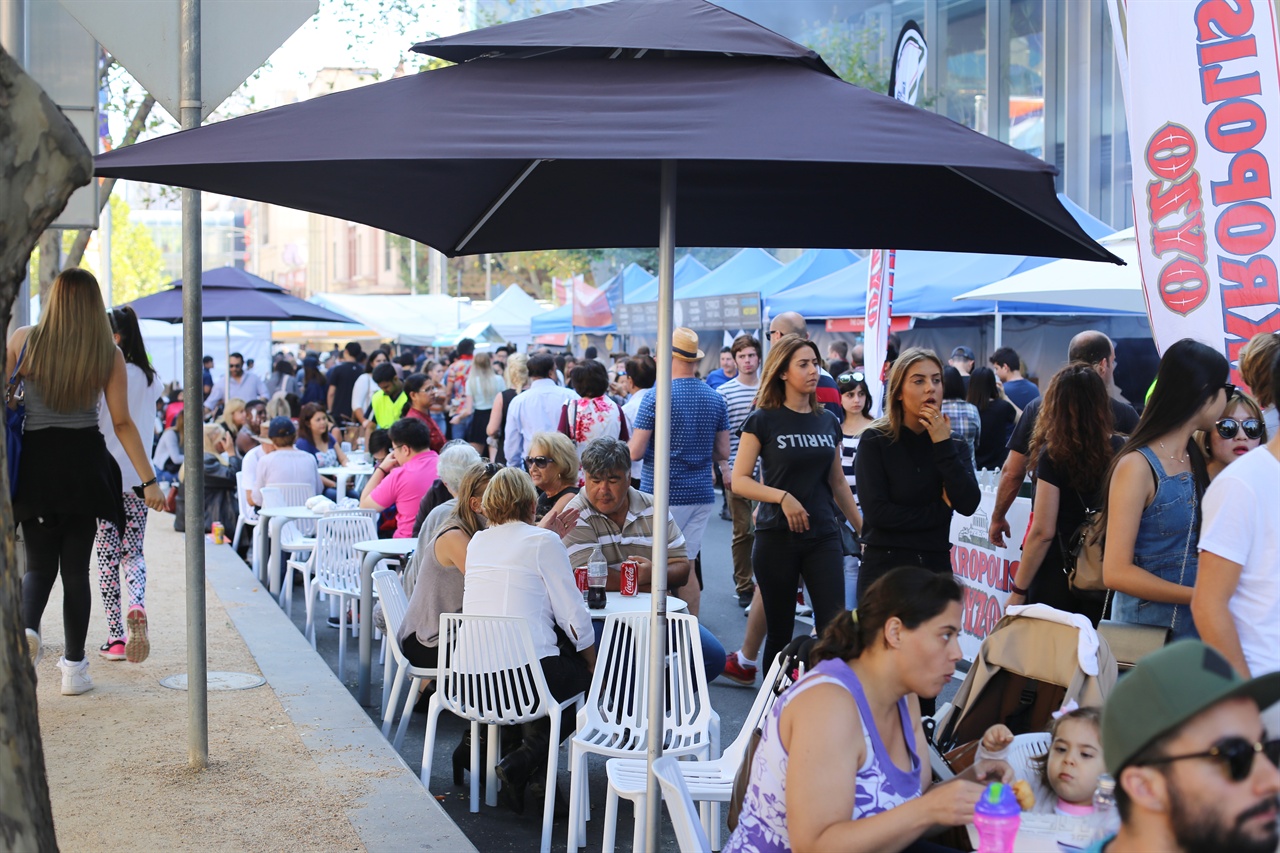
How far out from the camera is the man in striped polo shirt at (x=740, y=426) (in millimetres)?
9828

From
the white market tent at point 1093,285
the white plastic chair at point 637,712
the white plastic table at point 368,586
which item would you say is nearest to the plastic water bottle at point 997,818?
the white plastic chair at point 637,712

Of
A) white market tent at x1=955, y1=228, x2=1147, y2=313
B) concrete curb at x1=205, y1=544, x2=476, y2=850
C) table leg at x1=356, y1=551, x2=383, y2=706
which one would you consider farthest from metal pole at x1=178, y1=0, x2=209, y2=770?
white market tent at x1=955, y1=228, x2=1147, y2=313

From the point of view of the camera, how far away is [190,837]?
A: 433 cm

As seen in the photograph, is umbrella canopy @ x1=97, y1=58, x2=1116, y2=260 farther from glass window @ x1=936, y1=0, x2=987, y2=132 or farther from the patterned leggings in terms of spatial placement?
glass window @ x1=936, y1=0, x2=987, y2=132

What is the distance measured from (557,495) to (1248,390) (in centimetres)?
355

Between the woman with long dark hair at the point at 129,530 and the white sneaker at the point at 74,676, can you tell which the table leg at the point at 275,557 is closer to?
the woman with long dark hair at the point at 129,530

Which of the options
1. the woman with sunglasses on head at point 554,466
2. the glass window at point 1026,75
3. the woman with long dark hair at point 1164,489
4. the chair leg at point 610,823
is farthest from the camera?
the glass window at point 1026,75

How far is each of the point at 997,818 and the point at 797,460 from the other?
13.4 ft

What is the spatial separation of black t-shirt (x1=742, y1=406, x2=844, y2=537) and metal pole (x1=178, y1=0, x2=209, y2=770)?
9.60 feet

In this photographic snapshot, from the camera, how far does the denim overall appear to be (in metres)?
4.14

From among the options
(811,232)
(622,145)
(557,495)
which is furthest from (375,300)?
(622,145)

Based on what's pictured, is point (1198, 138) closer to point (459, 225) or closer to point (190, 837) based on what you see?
point (459, 225)

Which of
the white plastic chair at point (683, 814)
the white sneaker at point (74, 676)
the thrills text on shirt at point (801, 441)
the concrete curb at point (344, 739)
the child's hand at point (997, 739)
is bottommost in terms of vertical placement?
the concrete curb at point (344, 739)

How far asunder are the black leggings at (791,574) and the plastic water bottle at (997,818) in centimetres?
385
